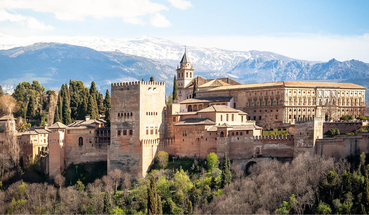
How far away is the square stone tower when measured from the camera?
64.8 meters

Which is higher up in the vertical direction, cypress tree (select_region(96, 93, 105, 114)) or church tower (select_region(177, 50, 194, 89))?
church tower (select_region(177, 50, 194, 89))

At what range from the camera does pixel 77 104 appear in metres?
90.1

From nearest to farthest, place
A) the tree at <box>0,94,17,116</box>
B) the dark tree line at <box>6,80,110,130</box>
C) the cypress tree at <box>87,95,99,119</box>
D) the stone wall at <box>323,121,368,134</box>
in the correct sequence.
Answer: the stone wall at <box>323,121,368,134</box>, the cypress tree at <box>87,95,99,119</box>, the dark tree line at <box>6,80,110,130</box>, the tree at <box>0,94,17,116</box>

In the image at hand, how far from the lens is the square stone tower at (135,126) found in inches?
2552

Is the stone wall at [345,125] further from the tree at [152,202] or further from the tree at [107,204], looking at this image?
the tree at [107,204]

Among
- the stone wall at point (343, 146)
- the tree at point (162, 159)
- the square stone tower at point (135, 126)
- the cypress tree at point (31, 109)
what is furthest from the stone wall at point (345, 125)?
the cypress tree at point (31, 109)

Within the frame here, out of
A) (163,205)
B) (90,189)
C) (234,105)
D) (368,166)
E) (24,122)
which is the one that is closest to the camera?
(368,166)

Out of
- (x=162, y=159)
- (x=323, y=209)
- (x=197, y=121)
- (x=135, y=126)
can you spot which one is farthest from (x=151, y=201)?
(x=323, y=209)

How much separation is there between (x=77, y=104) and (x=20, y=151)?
18.8m

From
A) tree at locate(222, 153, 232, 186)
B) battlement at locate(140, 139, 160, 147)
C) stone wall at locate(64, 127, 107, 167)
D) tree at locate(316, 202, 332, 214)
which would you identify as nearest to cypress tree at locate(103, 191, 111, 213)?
battlement at locate(140, 139, 160, 147)

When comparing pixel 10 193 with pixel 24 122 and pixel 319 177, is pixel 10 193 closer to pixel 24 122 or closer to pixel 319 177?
pixel 24 122

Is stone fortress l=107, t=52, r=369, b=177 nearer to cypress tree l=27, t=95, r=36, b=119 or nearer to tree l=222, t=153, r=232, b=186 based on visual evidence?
tree l=222, t=153, r=232, b=186

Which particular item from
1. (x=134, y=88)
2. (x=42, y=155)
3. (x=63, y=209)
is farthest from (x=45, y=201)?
(x=134, y=88)

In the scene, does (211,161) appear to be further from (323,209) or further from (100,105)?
(100,105)
